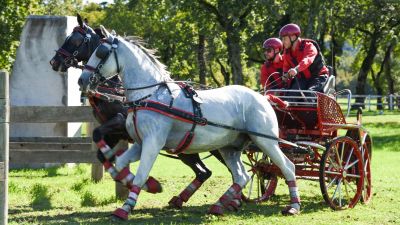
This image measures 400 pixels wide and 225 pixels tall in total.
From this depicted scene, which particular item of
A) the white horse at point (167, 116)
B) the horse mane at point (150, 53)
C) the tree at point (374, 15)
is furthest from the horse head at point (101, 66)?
the tree at point (374, 15)

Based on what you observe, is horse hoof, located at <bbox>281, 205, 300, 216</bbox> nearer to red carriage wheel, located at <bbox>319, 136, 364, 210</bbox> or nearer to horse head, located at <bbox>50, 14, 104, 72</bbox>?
red carriage wheel, located at <bbox>319, 136, 364, 210</bbox>

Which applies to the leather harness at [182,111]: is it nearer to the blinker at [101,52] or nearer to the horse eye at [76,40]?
→ the blinker at [101,52]

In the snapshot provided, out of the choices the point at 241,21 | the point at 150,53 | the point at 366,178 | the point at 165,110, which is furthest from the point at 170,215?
the point at 241,21

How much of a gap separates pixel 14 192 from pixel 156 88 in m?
4.16

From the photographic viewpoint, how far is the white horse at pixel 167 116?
884 cm

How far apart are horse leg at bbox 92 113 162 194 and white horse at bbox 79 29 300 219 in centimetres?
14

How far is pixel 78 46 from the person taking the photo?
9883 millimetres

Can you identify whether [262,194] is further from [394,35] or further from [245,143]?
[394,35]

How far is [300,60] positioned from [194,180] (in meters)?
2.42

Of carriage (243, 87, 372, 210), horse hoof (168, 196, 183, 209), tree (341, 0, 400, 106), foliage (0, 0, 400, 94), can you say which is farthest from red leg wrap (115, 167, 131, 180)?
tree (341, 0, 400, 106)

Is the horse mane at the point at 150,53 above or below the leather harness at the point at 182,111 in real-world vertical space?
above

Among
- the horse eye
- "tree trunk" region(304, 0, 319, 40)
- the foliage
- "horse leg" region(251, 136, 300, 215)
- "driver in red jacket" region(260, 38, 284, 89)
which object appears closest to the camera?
"horse leg" region(251, 136, 300, 215)

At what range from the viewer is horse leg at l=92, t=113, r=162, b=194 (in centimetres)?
914

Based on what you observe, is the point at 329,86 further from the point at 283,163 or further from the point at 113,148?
the point at 113,148
